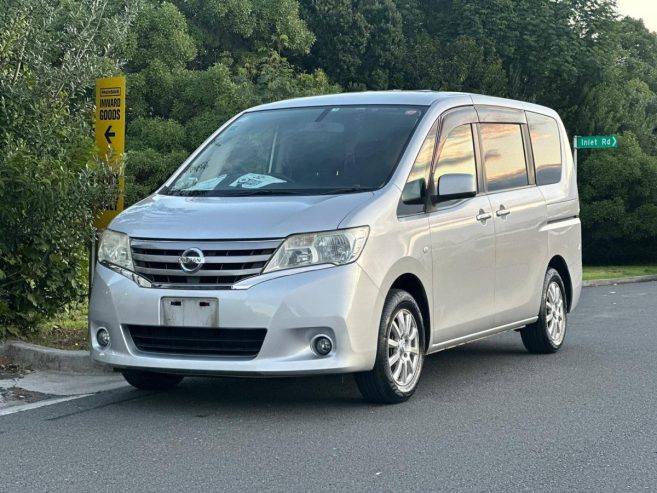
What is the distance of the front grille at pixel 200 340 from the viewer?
7.07m

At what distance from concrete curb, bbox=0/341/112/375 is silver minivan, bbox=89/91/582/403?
2.63 feet

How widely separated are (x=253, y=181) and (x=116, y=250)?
109 cm

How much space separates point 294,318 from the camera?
6.95 m

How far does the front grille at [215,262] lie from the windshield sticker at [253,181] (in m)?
0.97

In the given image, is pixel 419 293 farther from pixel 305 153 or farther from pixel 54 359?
pixel 54 359

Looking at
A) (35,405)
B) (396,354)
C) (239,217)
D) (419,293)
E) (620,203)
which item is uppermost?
(239,217)

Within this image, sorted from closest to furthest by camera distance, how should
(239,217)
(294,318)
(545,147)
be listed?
(294,318) < (239,217) < (545,147)

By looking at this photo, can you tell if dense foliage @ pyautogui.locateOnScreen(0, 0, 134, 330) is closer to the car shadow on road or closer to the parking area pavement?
the parking area pavement

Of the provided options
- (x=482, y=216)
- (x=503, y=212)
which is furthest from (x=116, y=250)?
(x=503, y=212)

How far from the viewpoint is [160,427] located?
6949 mm

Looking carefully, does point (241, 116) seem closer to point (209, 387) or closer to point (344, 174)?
point (344, 174)

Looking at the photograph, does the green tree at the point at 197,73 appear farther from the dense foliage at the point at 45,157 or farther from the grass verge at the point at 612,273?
the dense foliage at the point at 45,157

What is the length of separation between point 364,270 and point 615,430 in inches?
69.6

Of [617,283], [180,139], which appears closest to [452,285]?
[617,283]
